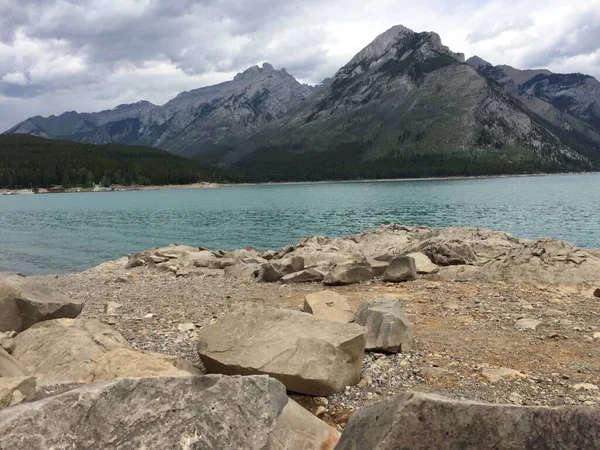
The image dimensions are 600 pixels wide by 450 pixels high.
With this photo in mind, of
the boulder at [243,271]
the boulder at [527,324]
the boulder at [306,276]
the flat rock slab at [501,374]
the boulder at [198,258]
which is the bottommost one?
the boulder at [198,258]

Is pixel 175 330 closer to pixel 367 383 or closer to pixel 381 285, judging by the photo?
pixel 367 383

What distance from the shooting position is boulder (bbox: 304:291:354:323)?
11.7m

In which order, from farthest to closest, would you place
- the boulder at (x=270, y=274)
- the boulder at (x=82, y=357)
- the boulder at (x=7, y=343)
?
the boulder at (x=270, y=274)
the boulder at (x=7, y=343)
the boulder at (x=82, y=357)

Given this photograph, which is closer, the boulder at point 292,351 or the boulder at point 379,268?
the boulder at point 292,351

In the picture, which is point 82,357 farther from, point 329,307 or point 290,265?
point 290,265

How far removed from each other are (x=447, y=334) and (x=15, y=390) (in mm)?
9129

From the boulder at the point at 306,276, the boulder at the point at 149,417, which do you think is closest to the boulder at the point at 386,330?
the boulder at the point at 149,417

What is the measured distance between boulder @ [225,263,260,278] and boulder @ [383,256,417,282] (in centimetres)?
680

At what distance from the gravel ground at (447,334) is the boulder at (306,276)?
74cm

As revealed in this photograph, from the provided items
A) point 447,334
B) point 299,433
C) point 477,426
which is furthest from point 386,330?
point 477,426

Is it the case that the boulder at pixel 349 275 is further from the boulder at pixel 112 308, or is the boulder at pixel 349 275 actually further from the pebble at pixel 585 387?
the pebble at pixel 585 387

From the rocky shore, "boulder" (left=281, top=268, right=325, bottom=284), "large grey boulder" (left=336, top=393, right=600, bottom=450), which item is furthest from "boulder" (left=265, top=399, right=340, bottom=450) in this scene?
"boulder" (left=281, top=268, right=325, bottom=284)

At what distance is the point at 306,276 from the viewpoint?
64.4 ft

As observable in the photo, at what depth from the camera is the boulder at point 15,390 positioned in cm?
551
